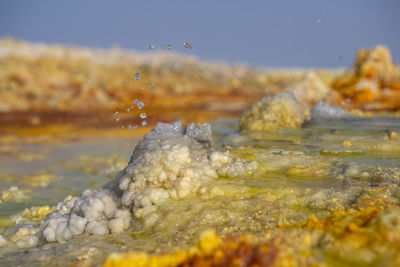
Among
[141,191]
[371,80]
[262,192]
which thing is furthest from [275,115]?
Result: [371,80]

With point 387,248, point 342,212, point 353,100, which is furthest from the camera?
point 353,100

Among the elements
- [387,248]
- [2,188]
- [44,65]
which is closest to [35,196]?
[2,188]

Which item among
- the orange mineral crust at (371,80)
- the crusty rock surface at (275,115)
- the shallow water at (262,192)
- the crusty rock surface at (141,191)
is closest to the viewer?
the shallow water at (262,192)

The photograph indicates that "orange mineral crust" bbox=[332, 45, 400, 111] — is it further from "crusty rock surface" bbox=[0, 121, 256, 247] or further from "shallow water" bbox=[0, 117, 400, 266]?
"crusty rock surface" bbox=[0, 121, 256, 247]

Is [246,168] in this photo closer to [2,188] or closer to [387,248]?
[387,248]

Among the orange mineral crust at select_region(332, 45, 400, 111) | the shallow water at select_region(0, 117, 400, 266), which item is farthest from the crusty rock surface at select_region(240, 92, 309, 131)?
the orange mineral crust at select_region(332, 45, 400, 111)

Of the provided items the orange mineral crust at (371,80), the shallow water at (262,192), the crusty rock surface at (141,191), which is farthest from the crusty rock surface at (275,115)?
the orange mineral crust at (371,80)

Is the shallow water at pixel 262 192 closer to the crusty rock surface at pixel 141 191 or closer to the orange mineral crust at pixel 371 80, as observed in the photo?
the crusty rock surface at pixel 141 191

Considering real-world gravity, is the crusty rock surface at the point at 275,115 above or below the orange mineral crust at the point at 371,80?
below
